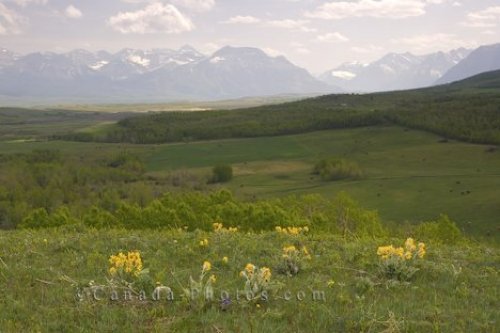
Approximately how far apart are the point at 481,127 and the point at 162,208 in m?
164

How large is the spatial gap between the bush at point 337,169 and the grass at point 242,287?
137737 millimetres

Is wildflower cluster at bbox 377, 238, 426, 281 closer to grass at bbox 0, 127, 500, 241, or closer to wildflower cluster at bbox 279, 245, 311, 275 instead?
wildflower cluster at bbox 279, 245, 311, 275

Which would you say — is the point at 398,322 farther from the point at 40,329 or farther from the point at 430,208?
the point at 430,208

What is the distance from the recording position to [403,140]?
193 meters

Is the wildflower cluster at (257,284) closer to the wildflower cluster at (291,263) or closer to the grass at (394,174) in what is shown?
the wildflower cluster at (291,263)

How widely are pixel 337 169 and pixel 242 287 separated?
146m

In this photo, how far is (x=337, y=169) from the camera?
154875 millimetres

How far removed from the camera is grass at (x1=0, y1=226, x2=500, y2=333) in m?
8.76

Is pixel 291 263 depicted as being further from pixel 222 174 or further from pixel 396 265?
pixel 222 174

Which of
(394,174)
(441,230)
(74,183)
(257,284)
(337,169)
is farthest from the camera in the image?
(337,169)

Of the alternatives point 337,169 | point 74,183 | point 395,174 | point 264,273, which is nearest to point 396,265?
point 264,273

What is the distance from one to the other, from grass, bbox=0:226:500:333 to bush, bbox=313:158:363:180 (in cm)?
13774

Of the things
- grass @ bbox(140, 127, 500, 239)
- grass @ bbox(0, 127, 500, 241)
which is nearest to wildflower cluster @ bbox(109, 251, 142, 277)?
grass @ bbox(0, 127, 500, 241)

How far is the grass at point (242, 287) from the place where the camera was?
8.76m
